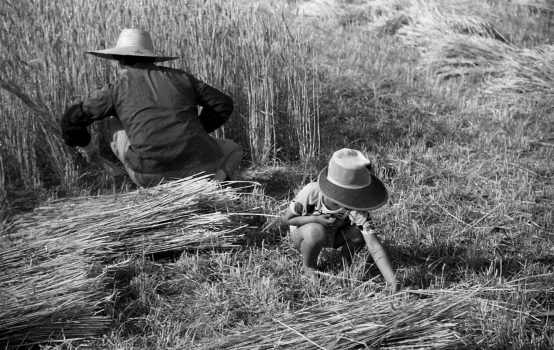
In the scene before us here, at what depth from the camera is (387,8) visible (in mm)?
8406

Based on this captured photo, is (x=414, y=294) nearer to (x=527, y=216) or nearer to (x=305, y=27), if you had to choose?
(x=527, y=216)

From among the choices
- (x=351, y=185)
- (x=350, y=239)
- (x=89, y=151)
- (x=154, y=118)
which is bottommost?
(x=350, y=239)

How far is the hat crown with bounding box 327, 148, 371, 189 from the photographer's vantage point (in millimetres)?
2854

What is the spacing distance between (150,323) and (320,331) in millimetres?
842

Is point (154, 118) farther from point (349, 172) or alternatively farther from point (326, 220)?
point (349, 172)

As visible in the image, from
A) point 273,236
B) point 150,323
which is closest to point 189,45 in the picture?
point 273,236

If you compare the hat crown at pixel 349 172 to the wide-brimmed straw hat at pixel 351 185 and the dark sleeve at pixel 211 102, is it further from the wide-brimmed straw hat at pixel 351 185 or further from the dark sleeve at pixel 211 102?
the dark sleeve at pixel 211 102

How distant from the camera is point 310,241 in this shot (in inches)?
122

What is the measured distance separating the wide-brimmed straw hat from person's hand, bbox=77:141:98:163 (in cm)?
168

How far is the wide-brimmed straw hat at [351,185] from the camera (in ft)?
9.37

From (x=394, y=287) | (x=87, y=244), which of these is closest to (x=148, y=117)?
(x=87, y=244)

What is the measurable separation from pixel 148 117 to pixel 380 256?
62.8 inches

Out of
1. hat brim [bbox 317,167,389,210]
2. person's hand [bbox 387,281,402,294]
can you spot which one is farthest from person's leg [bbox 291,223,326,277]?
person's hand [bbox 387,281,402,294]

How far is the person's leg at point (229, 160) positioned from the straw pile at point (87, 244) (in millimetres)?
277
